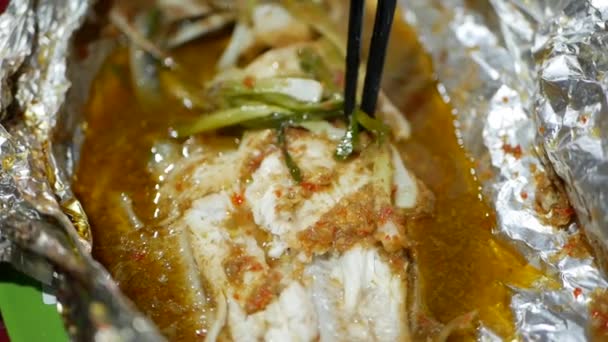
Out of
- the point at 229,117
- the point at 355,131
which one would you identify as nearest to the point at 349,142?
the point at 355,131

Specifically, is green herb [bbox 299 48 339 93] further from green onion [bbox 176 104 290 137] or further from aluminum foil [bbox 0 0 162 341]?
aluminum foil [bbox 0 0 162 341]

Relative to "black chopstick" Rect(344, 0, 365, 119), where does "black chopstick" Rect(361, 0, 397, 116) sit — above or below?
below

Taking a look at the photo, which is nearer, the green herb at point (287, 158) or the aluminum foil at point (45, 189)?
the aluminum foil at point (45, 189)

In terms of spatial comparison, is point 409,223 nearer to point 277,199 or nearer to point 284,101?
point 277,199

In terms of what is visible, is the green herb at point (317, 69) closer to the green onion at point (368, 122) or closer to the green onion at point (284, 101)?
the green onion at point (284, 101)

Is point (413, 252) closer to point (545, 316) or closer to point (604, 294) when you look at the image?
point (545, 316)

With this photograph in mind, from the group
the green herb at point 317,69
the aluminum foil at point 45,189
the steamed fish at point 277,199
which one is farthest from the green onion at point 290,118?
the aluminum foil at point 45,189

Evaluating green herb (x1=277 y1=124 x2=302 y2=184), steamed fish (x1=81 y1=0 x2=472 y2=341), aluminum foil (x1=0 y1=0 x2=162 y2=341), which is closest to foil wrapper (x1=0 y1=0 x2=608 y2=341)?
aluminum foil (x1=0 y1=0 x2=162 y2=341)
